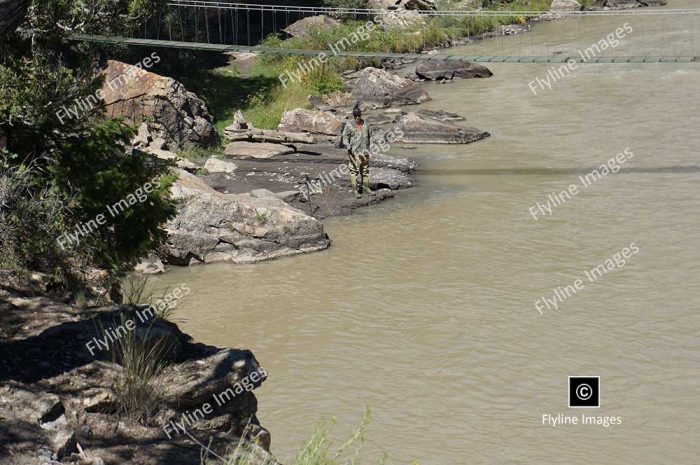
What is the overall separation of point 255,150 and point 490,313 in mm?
9247

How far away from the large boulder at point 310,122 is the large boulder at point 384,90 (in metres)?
4.02

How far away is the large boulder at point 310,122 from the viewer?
21.6 metres

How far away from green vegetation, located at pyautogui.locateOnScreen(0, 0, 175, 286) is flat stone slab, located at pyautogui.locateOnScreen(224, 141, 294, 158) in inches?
364

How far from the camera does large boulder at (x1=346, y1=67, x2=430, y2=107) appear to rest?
1021 inches

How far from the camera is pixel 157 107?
2031 centimetres

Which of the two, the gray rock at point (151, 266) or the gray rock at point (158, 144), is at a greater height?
the gray rock at point (158, 144)

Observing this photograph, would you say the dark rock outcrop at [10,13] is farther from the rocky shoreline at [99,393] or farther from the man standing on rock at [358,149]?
the man standing on rock at [358,149]

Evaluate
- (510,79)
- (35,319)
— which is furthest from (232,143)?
(35,319)

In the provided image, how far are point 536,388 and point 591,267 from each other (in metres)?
3.99

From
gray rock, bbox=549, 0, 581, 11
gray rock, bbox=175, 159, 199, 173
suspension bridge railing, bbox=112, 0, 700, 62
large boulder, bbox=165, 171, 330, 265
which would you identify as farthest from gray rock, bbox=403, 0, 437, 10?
large boulder, bbox=165, 171, 330, 265

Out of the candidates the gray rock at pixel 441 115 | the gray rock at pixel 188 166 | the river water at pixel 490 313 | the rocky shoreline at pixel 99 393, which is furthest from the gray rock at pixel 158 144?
the rocky shoreline at pixel 99 393

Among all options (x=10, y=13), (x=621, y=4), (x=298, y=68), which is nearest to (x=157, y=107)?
(x=298, y=68)

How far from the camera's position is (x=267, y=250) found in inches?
556

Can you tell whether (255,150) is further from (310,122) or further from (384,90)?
(384,90)
